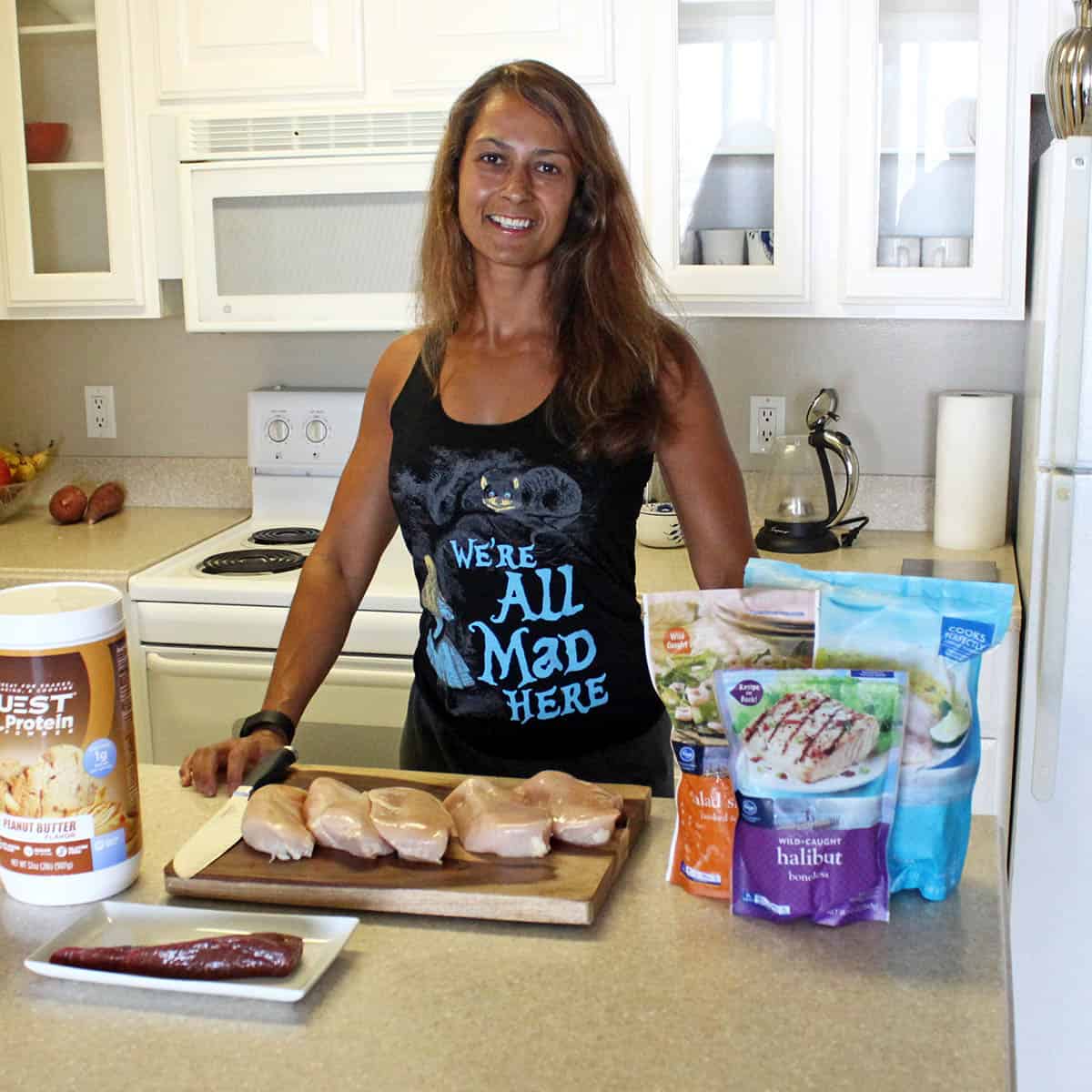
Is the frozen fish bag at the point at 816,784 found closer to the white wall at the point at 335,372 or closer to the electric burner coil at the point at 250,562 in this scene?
the electric burner coil at the point at 250,562

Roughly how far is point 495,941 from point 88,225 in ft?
7.13

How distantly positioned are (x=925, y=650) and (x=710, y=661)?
6.0 inches

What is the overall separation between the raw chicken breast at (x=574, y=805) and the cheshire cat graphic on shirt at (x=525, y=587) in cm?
47

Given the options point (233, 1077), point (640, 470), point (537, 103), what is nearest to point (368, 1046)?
point (233, 1077)

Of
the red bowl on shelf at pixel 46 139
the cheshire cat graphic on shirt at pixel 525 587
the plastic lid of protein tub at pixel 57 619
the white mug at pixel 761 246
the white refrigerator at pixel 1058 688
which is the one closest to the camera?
the plastic lid of protein tub at pixel 57 619

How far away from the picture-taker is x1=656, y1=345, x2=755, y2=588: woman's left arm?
Result: 165 centimetres

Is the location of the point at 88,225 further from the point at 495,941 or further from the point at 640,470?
the point at 495,941

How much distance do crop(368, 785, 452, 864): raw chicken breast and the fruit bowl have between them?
2142 millimetres

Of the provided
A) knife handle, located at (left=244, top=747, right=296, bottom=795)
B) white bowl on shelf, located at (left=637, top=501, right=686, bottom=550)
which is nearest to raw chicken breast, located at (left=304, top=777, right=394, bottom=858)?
knife handle, located at (left=244, top=747, right=296, bottom=795)

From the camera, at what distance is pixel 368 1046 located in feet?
2.82

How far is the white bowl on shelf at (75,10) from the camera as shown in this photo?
2.66 m

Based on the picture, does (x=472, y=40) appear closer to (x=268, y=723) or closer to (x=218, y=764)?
(x=268, y=723)

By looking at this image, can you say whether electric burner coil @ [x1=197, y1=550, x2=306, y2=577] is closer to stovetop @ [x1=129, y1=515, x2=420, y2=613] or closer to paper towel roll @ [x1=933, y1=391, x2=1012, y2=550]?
stovetop @ [x1=129, y1=515, x2=420, y2=613]

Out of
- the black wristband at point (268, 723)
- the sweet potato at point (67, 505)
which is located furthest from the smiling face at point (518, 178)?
the sweet potato at point (67, 505)
